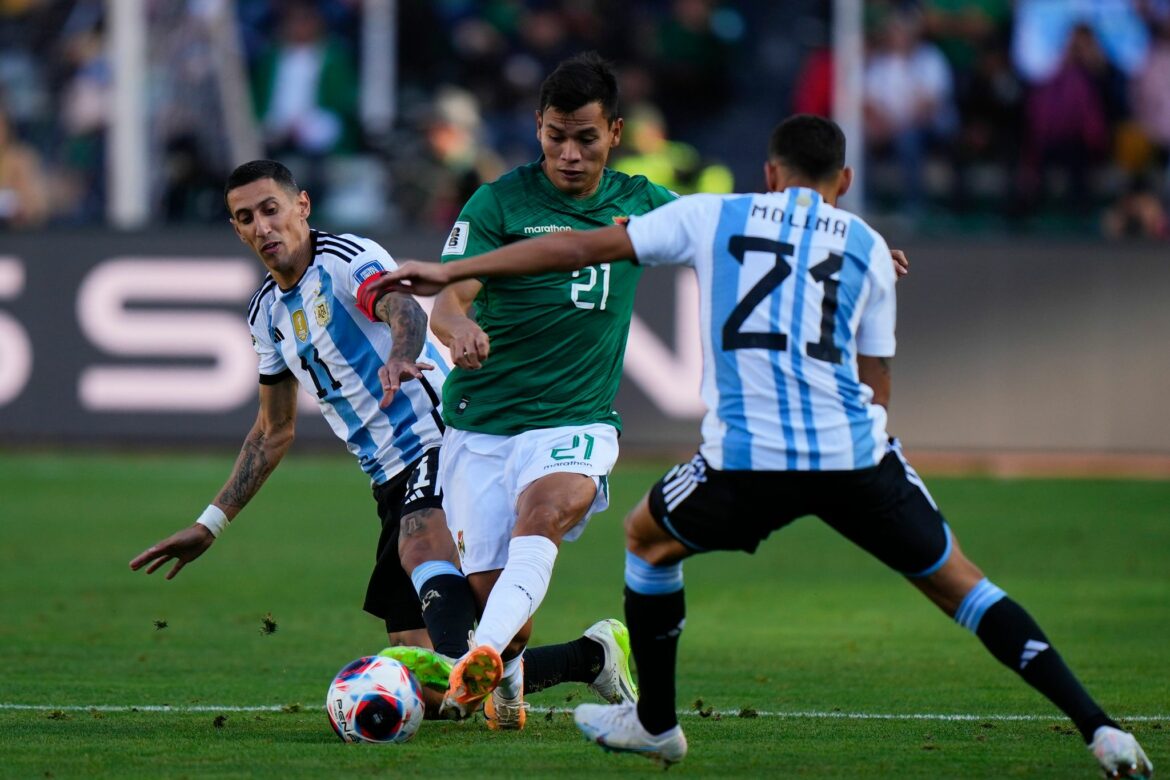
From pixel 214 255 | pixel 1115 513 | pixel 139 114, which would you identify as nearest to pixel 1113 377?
pixel 1115 513

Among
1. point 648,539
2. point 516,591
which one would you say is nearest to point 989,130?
point 516,591

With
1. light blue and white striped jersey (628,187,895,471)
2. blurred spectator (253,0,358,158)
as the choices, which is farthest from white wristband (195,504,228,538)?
blurred spectator (253,0,358,158)

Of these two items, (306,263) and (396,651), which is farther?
(306,263)

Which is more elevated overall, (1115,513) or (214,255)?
(214,255)

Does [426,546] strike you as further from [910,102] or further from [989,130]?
[989,130]

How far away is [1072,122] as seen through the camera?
17422 millimetres

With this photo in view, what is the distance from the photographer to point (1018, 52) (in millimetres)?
18109

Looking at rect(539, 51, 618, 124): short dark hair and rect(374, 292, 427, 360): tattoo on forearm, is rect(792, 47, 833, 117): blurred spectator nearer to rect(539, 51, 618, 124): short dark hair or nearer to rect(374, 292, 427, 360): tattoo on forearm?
rect(539, 51, 618, 124): short dark hair

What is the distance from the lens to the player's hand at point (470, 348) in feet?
18.8

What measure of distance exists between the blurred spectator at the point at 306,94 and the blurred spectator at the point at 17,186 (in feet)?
7.94

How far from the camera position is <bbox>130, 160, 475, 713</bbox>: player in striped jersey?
6688 mm

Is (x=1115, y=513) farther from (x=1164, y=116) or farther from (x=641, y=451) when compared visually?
(x=1164, y=116)

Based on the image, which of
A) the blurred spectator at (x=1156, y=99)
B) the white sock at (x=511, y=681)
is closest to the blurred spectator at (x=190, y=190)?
the blurred spectator at (x=1156, y=99)

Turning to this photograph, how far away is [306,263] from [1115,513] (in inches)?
326
